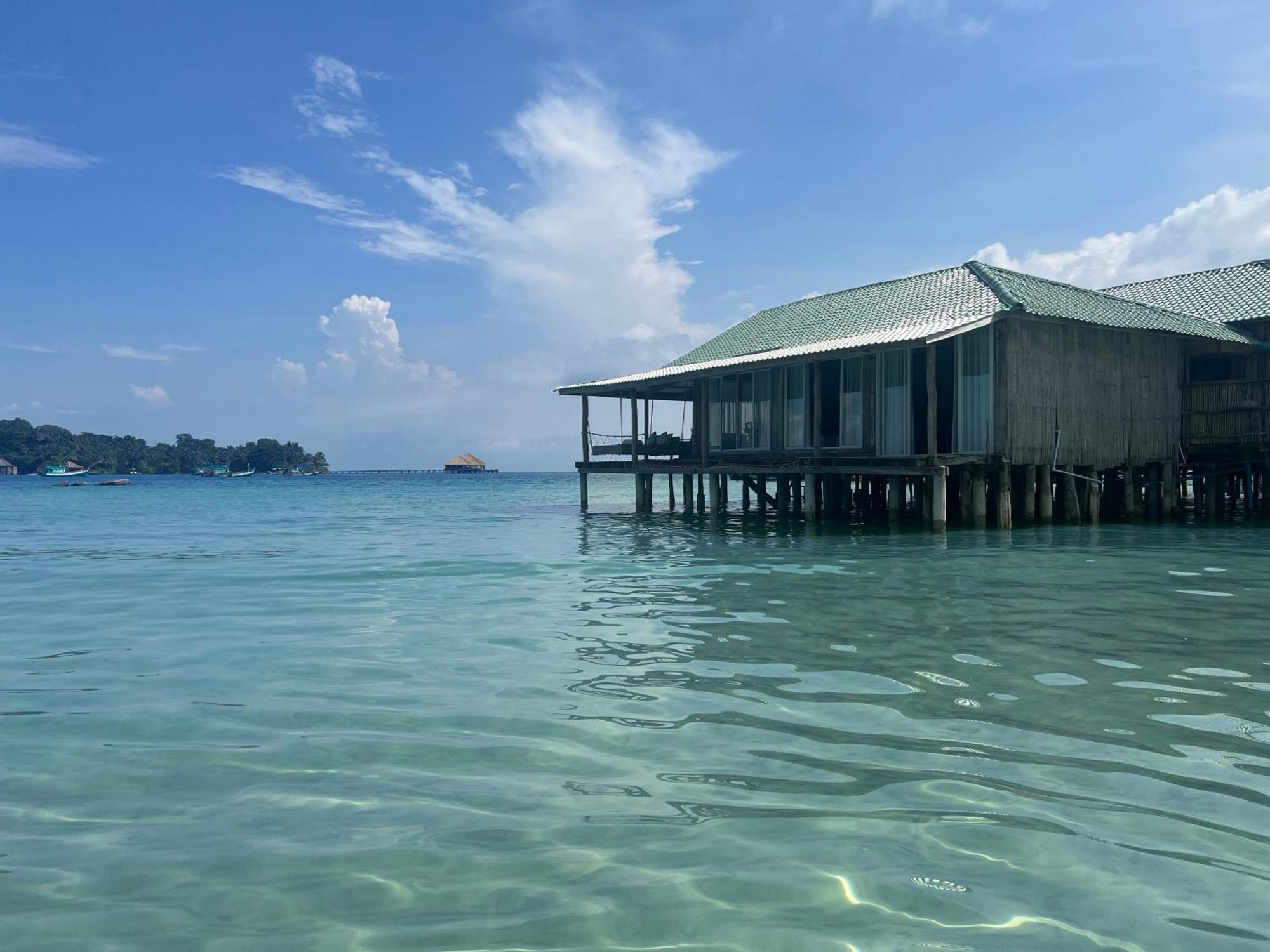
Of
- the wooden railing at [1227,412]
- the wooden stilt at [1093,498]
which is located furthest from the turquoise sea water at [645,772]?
the wooden railing at [1227,412]

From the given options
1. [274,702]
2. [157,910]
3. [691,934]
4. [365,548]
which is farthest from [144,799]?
[365,548]

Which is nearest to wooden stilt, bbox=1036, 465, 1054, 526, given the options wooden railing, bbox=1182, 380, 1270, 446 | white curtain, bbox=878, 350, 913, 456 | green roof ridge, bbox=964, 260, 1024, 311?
white curtain, bbox=878, 350, 913, 456

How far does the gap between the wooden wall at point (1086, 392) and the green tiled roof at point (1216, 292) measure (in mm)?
3812

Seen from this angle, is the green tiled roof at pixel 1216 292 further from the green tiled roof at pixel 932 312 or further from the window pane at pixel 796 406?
the window pane at pixel 796 406

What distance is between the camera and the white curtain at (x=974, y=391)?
742 inches

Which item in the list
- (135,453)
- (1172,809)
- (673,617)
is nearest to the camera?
(1172,809)

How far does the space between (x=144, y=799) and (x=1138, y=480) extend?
25.7 meters

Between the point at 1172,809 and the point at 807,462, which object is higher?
the point at 807,462

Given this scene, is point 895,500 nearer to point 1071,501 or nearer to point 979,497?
point 979,497

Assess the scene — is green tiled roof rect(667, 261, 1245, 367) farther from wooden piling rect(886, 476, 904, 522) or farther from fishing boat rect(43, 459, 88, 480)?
fishing boat rect(43, 459, 88, 480)

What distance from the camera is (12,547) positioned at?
63.5ft

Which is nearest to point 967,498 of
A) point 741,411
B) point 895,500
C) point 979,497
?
point 979,497

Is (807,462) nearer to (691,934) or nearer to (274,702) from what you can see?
(274,702)

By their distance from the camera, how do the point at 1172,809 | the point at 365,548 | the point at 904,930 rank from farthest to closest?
the point at 365,548 → the point at 1172,809 → the point at 904,930
